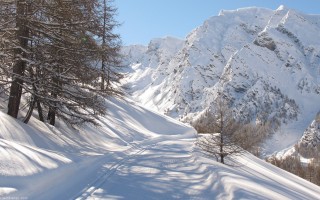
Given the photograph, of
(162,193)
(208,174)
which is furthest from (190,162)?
(162,193)

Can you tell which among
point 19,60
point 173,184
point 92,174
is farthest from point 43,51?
point 173,184

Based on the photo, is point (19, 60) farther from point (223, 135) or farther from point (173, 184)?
point (223, 135)

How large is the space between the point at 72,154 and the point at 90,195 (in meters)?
4.74

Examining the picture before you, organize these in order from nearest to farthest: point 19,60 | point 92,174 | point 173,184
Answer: point 173,184 → point 92,174 → point 19,60

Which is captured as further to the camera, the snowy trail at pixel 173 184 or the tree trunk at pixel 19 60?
the tree trunk at pixel 19 60

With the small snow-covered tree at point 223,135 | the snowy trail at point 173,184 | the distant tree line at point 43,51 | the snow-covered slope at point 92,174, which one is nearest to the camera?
the snow-covered slope at point 92,174

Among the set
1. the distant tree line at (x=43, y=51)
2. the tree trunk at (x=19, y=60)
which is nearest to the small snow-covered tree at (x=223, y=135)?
the distant tree line at (x=43, y=51)

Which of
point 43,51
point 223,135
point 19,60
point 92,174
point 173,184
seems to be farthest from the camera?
point 223,135

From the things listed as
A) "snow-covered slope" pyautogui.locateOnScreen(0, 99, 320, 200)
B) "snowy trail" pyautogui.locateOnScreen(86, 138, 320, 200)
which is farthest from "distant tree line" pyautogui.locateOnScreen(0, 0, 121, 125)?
"snowy trail" pyautogui.locateOnScreen(86, 138, 320, 200)

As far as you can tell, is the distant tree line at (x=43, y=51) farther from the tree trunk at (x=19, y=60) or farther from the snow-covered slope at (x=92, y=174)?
the snow-covered slope at (x=92, y=174)

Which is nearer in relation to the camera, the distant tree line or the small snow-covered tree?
the distant tree line

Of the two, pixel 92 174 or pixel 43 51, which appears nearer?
pixel 92 174

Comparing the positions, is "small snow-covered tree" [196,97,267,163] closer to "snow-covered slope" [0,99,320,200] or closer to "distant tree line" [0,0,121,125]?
"snow-covered slope" [0,99,320,200]

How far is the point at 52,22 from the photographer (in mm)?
14344
